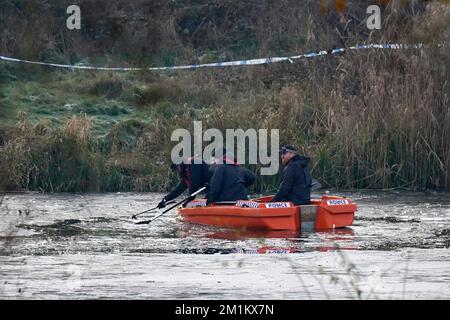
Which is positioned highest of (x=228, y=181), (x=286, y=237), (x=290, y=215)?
(x=228, y=181)

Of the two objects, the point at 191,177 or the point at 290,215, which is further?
the point at 191,177

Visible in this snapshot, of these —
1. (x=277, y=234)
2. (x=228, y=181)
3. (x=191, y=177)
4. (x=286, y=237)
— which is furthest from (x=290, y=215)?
(x=191, y=177)

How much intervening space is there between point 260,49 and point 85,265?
14.8 m

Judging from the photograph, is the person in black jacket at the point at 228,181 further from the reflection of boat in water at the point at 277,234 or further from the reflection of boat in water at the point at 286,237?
the reflection of boat in water at the point at 277,234

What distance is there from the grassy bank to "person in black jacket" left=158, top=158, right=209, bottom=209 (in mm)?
3176

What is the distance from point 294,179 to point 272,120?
5.32m

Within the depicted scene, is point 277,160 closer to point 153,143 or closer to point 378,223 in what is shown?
point 153,143

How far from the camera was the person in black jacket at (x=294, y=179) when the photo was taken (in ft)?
61.6

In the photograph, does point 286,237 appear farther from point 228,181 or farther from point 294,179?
point 228,181

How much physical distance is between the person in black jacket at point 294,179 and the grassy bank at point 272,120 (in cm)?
338

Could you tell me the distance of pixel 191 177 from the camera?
20.3 m

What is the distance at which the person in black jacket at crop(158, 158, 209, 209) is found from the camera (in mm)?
20203

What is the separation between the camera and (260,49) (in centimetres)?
2947
